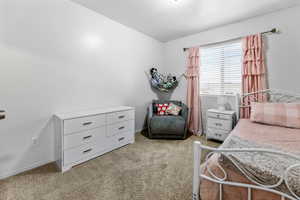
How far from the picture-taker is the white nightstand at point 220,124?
8.50 ft

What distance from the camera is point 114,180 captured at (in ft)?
5.40

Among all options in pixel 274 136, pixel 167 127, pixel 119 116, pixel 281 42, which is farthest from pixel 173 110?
pixel 281 42

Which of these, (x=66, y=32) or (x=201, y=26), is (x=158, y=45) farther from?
(x=66, y=32)

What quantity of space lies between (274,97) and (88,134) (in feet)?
10.6

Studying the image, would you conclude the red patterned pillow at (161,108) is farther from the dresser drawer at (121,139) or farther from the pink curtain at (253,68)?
the pink curtain at (253,68)

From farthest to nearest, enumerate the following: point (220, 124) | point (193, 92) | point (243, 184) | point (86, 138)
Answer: point (193, 92) → point (220, 124) → point (86, 138) → point (243, 184)

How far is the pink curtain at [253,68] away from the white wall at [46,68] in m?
2.52

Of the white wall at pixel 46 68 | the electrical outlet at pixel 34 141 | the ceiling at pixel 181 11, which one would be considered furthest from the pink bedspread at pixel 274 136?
the electrical outlet at pixel 34 141

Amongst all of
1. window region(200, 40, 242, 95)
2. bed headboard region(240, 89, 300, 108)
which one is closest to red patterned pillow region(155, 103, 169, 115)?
window region(200, 40, 242, 95)

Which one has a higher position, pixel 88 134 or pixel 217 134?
pixel 88 134

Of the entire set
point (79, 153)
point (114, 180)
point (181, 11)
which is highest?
point (181, 11)

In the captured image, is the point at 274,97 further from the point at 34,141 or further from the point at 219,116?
the point at 34,141

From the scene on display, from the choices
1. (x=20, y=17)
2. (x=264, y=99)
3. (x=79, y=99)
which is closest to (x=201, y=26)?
(x=264, y=99)

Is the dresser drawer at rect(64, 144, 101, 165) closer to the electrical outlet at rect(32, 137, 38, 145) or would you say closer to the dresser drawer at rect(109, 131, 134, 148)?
the dresser drawer at rect(109, 131, 134, 148)
